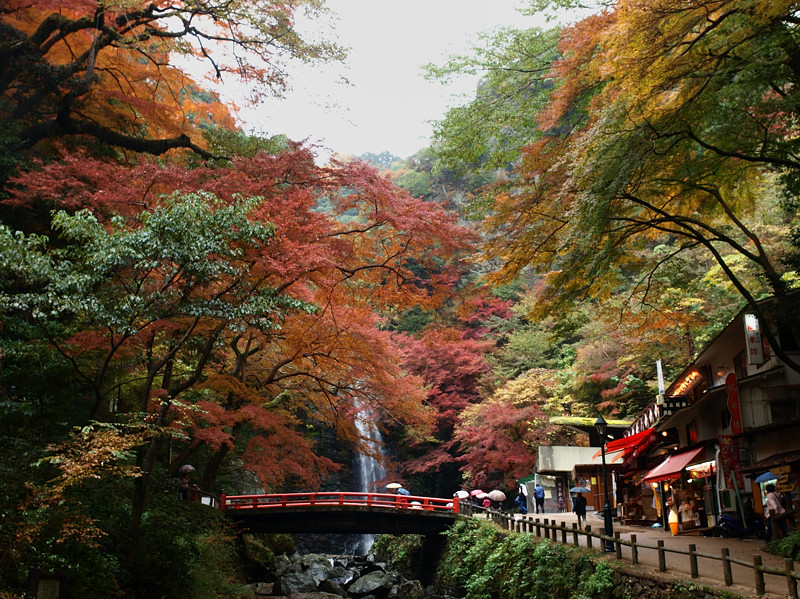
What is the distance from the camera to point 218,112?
19.8m

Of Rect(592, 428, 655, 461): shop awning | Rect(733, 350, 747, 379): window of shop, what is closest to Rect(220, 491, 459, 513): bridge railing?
Rect(592, 428, 655, 461): shop awning

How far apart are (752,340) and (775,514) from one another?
3.74 meters

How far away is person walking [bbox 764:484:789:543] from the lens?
11.9 m

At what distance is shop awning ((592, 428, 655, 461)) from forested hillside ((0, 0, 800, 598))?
3.38 metres

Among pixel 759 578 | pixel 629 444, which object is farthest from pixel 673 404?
pixel 759 578

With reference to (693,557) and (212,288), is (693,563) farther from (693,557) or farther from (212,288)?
(212,288)

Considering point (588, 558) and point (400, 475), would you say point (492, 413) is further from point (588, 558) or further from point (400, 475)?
point (588, 558)

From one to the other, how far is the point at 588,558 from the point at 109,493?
31.9 ft

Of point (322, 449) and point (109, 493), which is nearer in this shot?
point (109, 493)

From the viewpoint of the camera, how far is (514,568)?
15180 mm

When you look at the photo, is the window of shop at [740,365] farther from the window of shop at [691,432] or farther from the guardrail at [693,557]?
the guardrail at [693,557]

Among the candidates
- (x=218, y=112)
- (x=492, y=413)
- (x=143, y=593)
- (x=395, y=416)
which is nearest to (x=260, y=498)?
(x=395, y=416)

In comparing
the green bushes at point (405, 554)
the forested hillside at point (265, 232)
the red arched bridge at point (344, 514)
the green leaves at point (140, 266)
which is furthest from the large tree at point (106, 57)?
the green bushes at point (405, 554)

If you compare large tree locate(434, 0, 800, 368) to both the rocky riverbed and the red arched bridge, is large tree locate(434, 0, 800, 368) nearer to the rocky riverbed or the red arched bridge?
the red arched bridge
